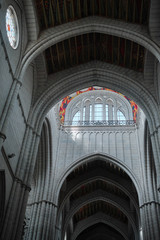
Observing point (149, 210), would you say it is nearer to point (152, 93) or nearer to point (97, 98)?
point (152, 93)

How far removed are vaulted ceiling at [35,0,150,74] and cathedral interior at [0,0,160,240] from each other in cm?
4

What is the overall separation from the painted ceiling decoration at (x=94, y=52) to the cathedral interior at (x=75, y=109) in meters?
0.05

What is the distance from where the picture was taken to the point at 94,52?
13.8 meters

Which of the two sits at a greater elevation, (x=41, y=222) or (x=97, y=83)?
(x=97, y=83)

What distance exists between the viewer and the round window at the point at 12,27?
935cm

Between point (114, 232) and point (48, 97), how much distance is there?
2132cm

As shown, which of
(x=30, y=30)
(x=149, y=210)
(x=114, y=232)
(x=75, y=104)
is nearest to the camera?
(x=30, y=30)

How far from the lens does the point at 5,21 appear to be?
8.70 m

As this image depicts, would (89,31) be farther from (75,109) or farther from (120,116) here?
(75,109)

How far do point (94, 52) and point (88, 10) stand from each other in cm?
240

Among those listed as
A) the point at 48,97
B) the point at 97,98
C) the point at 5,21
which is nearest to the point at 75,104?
the point at 97,98

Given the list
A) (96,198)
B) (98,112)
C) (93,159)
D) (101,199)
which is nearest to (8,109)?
(93,159)

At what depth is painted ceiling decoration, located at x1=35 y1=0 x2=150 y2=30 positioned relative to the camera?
11008 mm

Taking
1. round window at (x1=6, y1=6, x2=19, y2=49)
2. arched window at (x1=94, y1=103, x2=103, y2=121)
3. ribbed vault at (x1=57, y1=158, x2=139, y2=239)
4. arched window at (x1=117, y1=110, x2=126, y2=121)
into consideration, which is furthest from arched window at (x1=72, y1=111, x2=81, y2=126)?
round window at (x1=6, y1=6, x2=19, y2=49)
